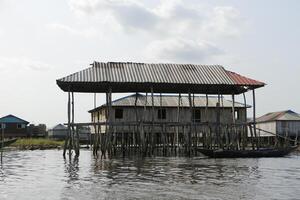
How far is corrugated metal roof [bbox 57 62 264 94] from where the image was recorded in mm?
36938

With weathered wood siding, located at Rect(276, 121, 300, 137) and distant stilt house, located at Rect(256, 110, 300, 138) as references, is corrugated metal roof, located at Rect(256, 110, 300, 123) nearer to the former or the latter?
distant stilt house, located at Rect(256, 110, 300, 138)

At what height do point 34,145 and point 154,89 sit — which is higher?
point 154,89

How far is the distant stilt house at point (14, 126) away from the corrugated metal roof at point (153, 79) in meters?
38.4

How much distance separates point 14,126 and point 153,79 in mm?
44647

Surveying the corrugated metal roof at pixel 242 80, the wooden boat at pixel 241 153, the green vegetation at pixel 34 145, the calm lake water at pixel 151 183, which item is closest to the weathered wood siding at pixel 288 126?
the corrugated metal roof at pixel 242 80

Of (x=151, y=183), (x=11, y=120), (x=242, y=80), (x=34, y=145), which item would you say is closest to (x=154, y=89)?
(x=242, y=80)

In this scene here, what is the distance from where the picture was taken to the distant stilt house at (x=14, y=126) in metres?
75.6

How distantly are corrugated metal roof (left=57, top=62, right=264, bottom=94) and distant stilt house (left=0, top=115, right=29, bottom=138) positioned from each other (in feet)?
126

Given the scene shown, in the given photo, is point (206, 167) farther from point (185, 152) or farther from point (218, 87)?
point (218, 87)

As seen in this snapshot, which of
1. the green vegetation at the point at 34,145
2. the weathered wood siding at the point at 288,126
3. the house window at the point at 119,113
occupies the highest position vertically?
the house window at the point at 119,113

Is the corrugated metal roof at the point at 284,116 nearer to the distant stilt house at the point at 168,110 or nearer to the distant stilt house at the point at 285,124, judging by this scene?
the distant stilt house at the point at 285,124

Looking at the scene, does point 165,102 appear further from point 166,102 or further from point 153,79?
point 153,79

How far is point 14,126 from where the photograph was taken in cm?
7662

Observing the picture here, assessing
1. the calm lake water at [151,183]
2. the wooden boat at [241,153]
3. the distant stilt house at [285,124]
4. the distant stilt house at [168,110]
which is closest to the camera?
the calm lake water at [151,183]
